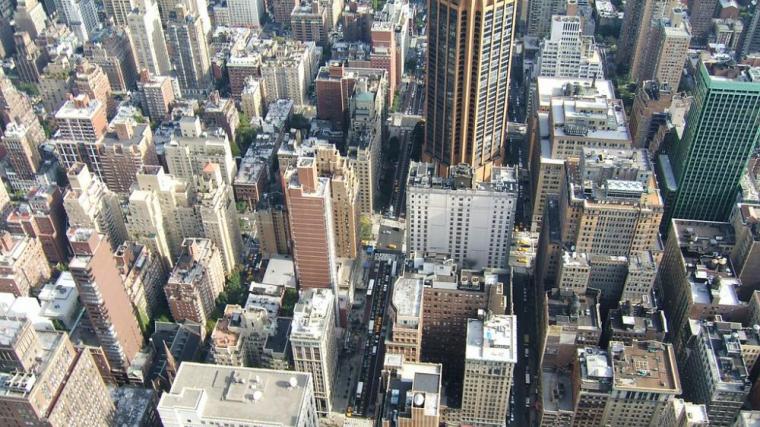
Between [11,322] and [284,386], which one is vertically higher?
[11,322]

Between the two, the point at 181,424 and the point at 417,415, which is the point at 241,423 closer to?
the point at 181,424

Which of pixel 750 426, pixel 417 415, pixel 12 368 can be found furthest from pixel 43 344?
pixel 750 426

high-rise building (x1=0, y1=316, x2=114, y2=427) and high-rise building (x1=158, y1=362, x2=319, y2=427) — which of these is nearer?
high-rise building (x1=158, y1=362, x2=319, y2=427)

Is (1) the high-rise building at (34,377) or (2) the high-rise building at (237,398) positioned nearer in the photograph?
(2) the high-rise building at (237,398)
